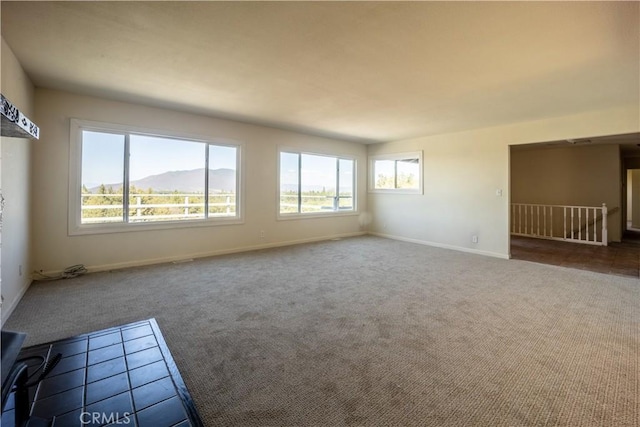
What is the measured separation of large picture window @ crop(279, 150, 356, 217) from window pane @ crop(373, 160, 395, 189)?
0.64 m

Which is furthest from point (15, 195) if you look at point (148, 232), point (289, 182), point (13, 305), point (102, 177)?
point (289, 182)

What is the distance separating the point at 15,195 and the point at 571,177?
36.7 feet

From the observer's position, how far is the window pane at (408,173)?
22.6ft

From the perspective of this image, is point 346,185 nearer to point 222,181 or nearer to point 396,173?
point 396,173

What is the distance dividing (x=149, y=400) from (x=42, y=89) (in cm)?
444

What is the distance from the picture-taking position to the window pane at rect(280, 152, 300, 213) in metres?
6.32

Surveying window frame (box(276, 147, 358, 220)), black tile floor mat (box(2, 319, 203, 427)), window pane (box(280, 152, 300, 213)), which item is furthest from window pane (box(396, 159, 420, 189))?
black tile floor mat (box(2, 319, 203, 427))

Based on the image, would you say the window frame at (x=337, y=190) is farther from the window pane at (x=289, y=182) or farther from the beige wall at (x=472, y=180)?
the beige wall at (x=472, y=180)

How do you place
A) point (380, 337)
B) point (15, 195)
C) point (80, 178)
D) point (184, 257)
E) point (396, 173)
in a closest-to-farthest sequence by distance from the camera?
point (380, 337), point (15, 195), point (80, 178), point (184, 257), point (396, 173)

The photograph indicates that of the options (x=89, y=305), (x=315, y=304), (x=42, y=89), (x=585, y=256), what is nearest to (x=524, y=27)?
(x=315, y=304)

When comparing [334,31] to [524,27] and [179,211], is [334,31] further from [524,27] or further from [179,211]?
[179,211]

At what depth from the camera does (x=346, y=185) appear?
7734mm

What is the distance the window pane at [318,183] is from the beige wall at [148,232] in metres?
0.31

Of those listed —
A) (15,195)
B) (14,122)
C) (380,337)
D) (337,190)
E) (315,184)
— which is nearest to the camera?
(14,122)
